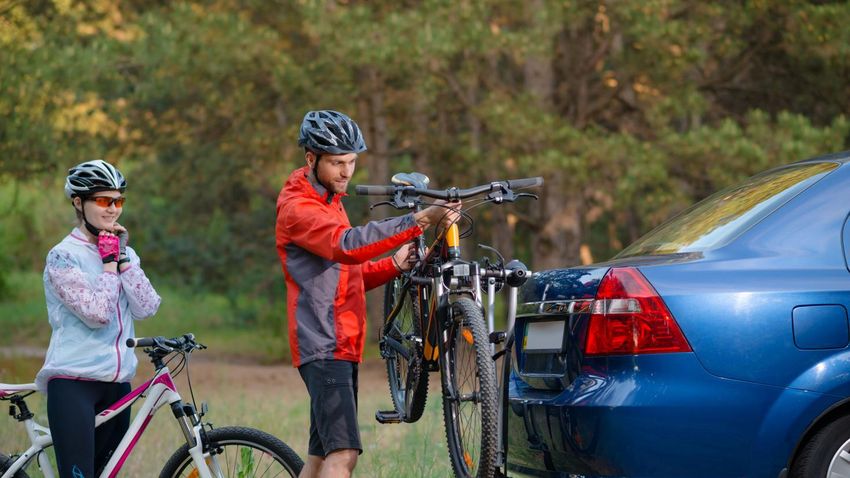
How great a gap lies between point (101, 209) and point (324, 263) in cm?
103

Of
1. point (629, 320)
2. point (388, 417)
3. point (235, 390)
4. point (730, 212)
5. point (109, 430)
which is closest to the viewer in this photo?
point (629, 320)

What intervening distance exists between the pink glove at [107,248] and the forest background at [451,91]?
12424 millimetres

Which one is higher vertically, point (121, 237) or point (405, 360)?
point (121, 237)

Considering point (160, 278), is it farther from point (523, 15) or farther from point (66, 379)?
point (66, 379)

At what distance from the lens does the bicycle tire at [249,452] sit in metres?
5.70

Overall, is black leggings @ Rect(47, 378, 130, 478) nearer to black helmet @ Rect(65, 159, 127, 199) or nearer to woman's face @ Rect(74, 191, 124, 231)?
woman's face @ Rect(74, 191, 124, 231)

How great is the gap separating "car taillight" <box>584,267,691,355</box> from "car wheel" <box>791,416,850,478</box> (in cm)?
58

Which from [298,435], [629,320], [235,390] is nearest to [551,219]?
[235,390]

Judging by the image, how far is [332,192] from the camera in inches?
221

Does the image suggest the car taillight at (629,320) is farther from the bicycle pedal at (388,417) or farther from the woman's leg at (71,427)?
the woman's leg at (71,427)

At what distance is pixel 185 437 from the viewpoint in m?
5.70

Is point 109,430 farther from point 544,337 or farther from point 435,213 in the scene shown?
point 544,337

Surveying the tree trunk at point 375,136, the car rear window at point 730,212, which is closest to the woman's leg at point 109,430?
the car rear window at point 730,212

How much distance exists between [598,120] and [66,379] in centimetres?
1796
